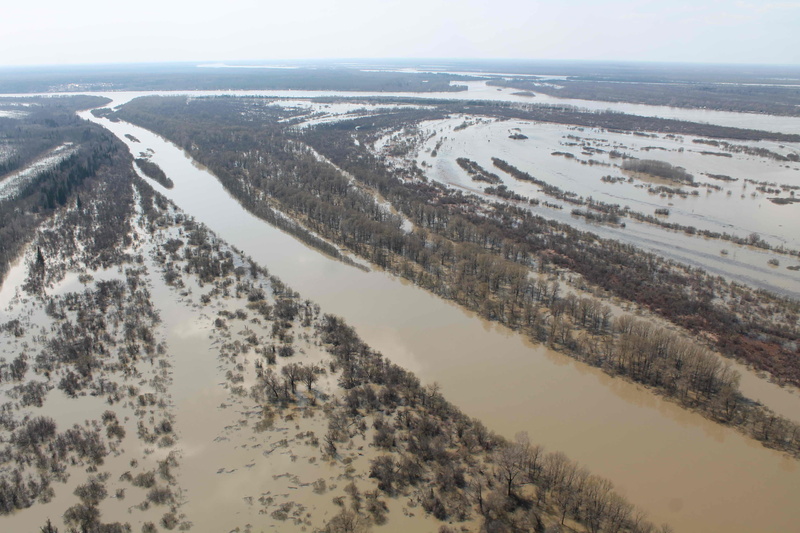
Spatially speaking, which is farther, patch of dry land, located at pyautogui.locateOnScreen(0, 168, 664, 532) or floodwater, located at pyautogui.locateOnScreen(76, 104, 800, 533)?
floodwater, located at pyautogui.locateOnScreen(76, 104, 800, 533)

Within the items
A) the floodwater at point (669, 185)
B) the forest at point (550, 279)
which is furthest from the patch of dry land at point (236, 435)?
the floodwater at point (669, 185)

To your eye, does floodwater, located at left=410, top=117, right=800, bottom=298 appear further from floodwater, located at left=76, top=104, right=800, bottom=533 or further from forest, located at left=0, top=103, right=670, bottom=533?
floodwater, located at left=76, top=104, right=800, bottom=533

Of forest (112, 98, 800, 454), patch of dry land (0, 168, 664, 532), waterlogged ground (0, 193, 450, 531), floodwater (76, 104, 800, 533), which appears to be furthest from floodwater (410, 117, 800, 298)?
waterlogged ground (0, 193, 450, 531)

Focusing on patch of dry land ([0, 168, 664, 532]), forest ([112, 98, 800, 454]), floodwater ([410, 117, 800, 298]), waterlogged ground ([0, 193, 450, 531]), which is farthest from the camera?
floodwater ([410, 117, 800, 298])

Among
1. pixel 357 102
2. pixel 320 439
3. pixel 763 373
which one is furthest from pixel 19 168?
pixel 357 102

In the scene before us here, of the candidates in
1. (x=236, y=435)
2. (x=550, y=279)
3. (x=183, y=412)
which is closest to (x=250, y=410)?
(x=236, y=435)

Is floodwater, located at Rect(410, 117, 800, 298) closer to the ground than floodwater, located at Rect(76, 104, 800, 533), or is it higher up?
higher up

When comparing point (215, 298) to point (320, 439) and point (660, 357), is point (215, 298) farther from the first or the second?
point (660, 357)

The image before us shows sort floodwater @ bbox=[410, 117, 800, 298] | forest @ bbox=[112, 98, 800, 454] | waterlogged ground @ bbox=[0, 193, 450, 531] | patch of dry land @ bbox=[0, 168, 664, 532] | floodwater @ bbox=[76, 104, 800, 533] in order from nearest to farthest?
patch of dry land @ bbox=[0, 168, 664, 532] → waterlogged ground @ bbox=[0, 193, 450, 531] → floodwater @ bbox=[76, 104, 800, 533] → forest @ bbox=[112, 98, 800, 454] → floodwater @ bbox=[410, 117, 800, 298]
